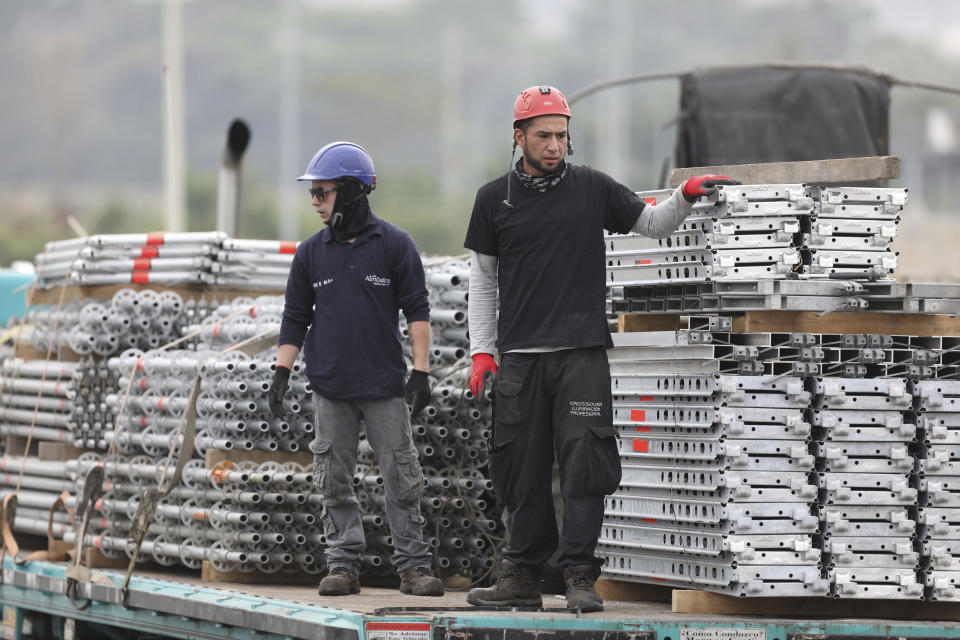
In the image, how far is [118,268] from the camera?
929cm

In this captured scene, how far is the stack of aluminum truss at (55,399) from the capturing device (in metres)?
8.98

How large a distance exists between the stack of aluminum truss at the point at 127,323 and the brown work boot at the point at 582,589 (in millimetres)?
3708

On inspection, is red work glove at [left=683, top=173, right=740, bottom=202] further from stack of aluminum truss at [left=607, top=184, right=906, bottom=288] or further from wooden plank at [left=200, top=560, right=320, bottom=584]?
wooden plank at [left=200, top=560, right=320, bottom=584]

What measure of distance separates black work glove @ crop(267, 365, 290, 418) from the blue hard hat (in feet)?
3.30

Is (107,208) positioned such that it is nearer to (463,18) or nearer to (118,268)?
(118,268)

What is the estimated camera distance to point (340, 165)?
720 cm

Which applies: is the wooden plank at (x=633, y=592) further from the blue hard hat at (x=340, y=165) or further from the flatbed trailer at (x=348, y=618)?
the blue hard hat at (x=340, y=165)

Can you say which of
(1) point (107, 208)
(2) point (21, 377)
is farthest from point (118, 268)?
(1) point (107, 208)

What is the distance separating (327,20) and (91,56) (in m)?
29.8

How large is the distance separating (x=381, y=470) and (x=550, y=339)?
138 cm

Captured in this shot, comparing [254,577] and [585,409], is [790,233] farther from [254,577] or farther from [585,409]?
[254,577]

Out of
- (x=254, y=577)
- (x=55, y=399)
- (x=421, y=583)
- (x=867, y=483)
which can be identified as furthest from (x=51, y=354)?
(x=867, y=483)

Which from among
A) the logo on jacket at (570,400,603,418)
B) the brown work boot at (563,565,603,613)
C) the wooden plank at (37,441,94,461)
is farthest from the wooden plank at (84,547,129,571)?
the logo on jacket at (570,400,603,418)

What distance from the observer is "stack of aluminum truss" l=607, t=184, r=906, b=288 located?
21.2ft
